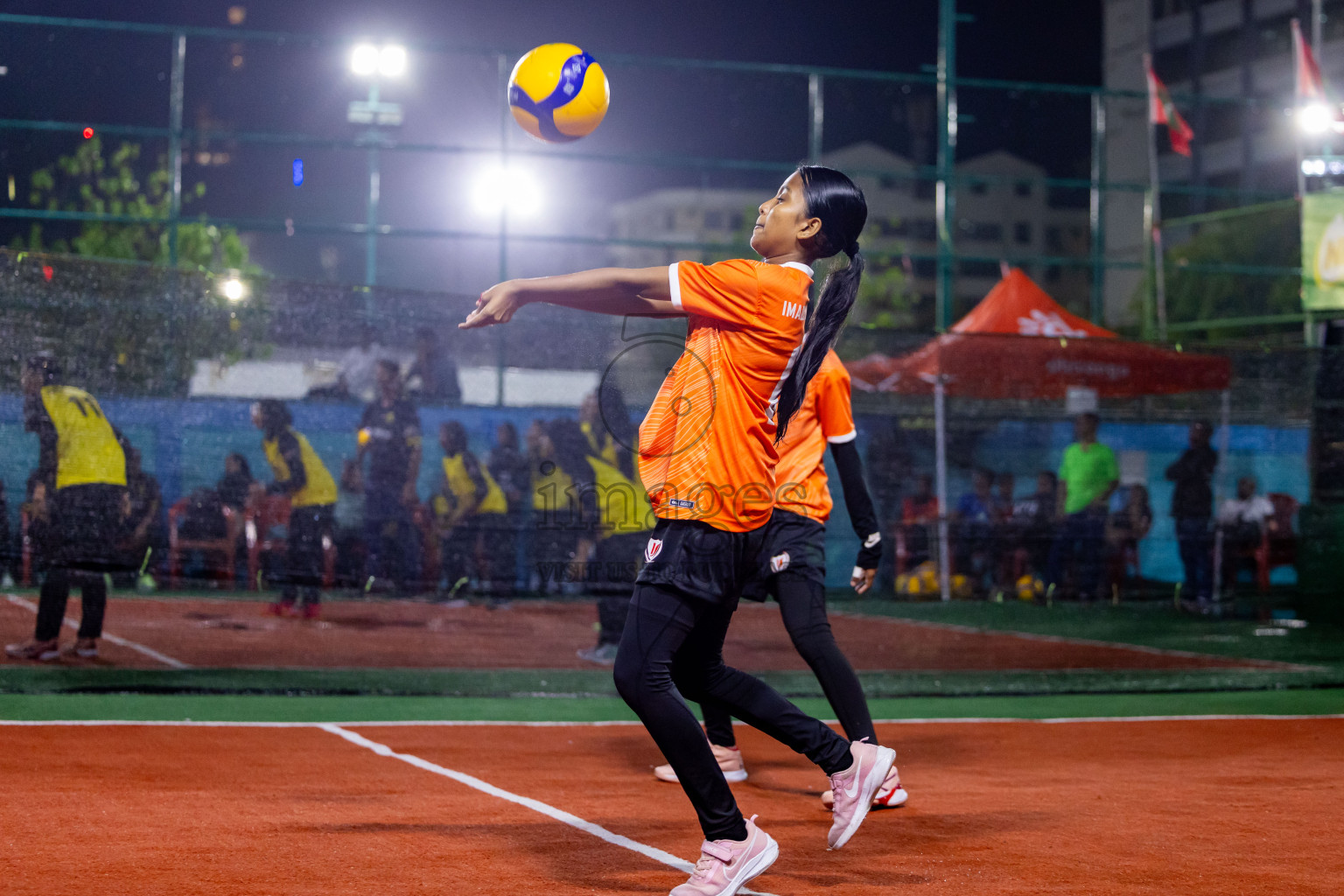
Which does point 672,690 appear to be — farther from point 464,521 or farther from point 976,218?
point 976,218

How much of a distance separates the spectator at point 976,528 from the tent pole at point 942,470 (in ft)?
0.24

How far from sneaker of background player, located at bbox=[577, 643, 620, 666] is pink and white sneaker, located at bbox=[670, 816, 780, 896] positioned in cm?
495

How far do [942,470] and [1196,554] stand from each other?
2.13 meters

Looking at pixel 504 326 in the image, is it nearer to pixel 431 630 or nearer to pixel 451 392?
pixel 451 392

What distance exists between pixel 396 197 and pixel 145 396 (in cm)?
1220

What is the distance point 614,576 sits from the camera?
841cm

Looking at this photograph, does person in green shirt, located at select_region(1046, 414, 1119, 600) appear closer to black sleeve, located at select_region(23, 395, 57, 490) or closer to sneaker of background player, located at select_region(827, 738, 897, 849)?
sneaker of background player, located at select_region(827, 738, 897, 849)

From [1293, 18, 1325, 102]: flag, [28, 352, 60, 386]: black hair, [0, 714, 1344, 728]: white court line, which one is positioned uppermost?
[1293, 18, 1325, 102]: flag

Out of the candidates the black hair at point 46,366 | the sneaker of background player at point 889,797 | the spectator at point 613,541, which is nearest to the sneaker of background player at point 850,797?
the sneaker of background player at point 889,797

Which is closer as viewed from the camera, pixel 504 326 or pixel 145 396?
pixel 145 396

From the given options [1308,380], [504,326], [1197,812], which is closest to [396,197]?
[504,326]

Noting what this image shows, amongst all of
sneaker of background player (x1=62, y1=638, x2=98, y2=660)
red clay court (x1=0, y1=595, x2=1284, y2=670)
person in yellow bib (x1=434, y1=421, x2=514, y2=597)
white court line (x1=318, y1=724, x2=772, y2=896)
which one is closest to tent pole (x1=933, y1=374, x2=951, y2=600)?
red clay court (x1=0, y1=595, x2=1284, y2=670)

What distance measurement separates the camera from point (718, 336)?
374cm

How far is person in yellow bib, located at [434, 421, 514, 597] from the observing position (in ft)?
27.2
